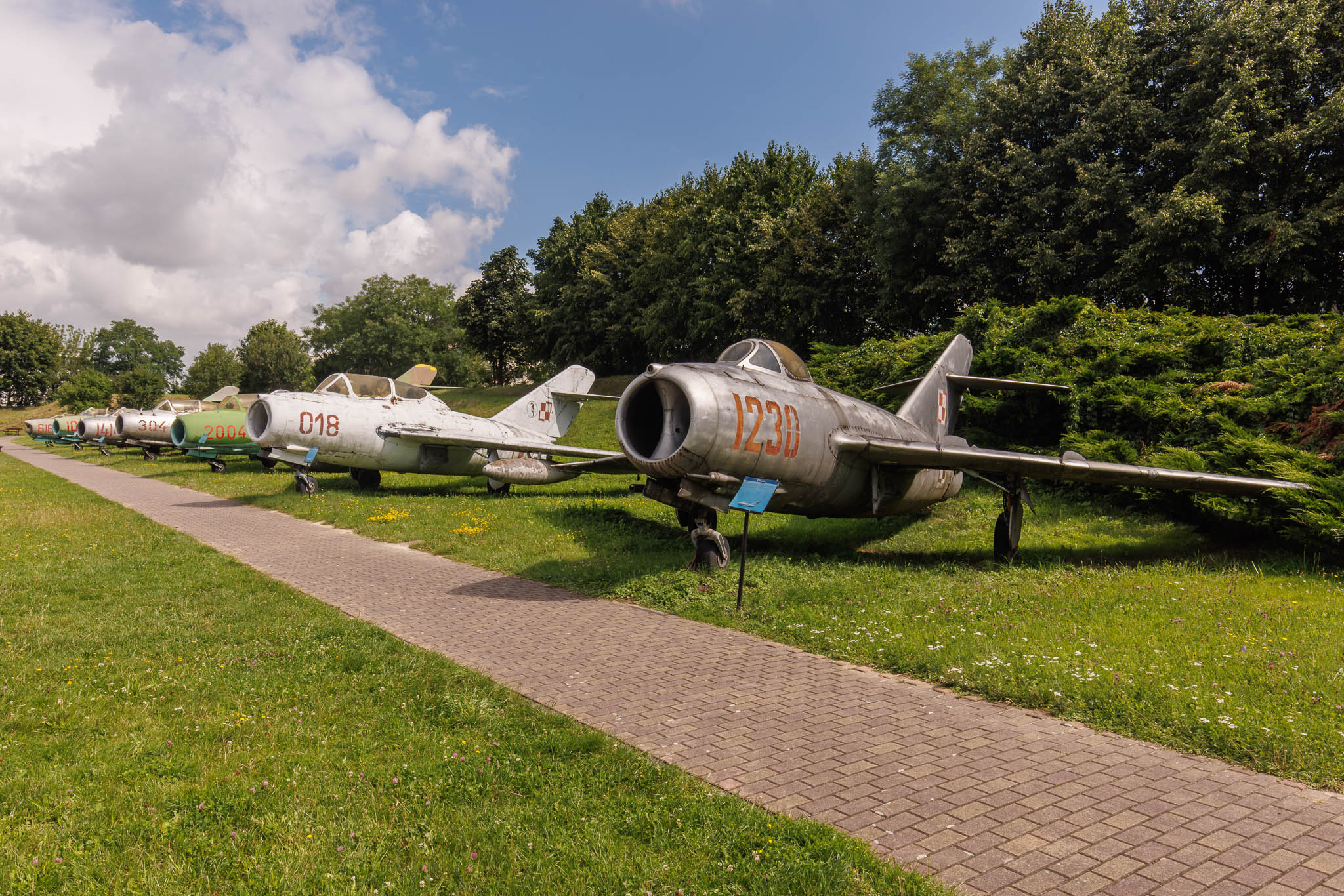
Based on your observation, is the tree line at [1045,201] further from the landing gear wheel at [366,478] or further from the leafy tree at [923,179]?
the landing gear wheel at [366,478]

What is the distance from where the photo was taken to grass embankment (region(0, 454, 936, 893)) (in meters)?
3.00

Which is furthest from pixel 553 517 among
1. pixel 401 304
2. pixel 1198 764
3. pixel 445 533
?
pixel 401 304

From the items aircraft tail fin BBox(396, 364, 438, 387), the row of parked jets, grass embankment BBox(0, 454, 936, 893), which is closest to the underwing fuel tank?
the row of parked jets

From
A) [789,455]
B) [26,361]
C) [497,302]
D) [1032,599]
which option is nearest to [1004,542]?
[1032,599]

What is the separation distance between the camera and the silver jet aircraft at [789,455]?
26.3 ft

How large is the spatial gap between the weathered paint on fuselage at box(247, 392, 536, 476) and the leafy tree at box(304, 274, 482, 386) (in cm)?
5755

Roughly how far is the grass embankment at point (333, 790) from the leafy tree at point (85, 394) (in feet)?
272

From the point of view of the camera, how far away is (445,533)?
12484mm

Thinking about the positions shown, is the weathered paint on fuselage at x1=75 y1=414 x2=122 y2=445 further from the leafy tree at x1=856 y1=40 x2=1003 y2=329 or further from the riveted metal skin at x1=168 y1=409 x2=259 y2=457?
the leafy tree at x1=856 y1=40 x2=1003 y2=329

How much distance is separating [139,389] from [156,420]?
4933 cm

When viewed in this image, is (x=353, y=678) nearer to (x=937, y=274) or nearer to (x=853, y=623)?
(x=853, y=623)

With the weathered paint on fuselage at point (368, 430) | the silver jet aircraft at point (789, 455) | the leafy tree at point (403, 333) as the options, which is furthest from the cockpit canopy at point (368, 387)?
the leafy tree at point (403, 333)

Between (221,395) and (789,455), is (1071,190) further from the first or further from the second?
(221,395)

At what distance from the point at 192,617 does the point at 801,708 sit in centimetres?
592
